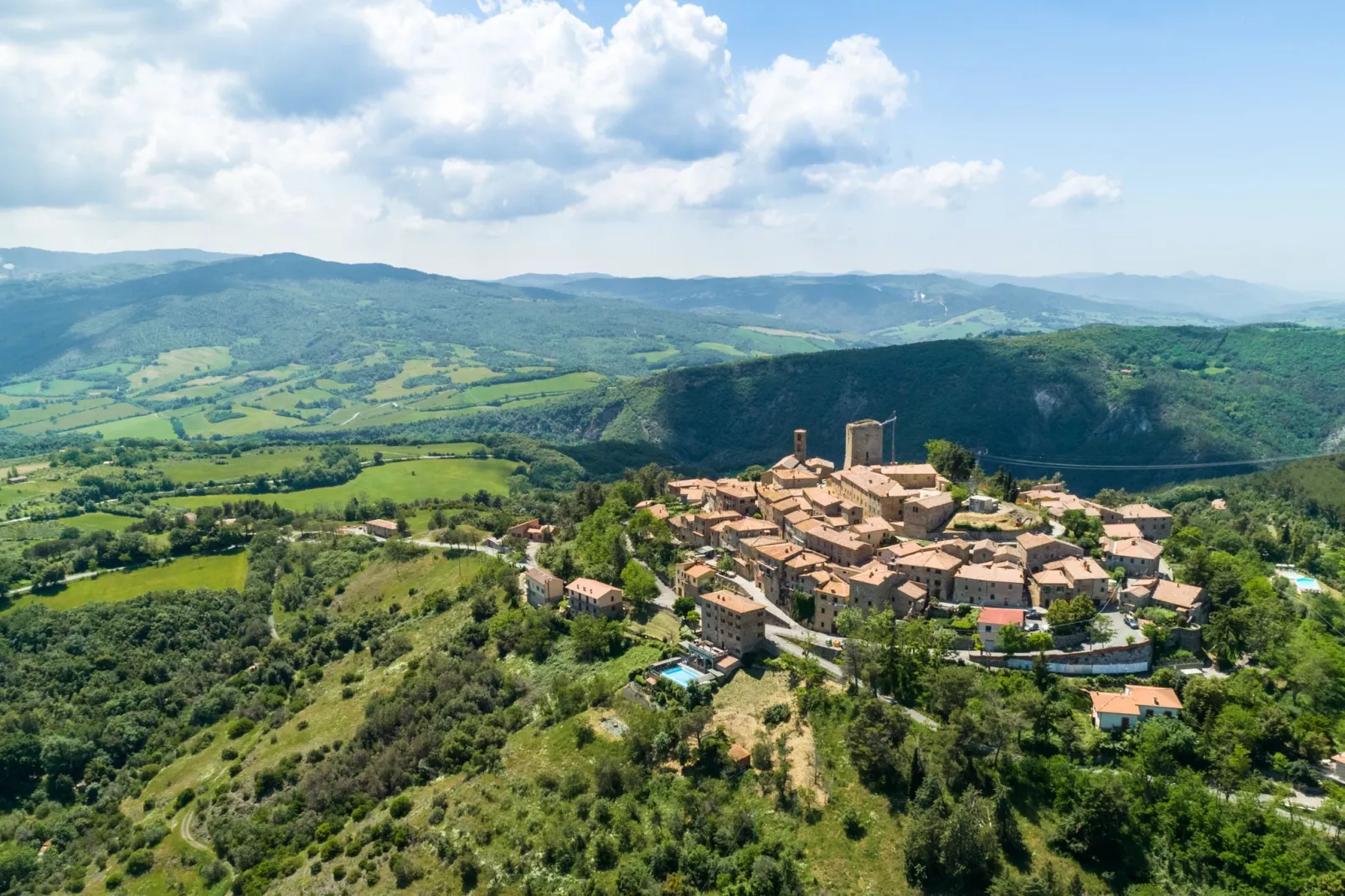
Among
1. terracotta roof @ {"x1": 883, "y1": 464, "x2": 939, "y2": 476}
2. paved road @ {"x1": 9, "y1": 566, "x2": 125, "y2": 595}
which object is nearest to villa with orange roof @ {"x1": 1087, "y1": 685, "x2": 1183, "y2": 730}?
terracotta roof @ {"x1": 883, "y1": 464, "x2": 939, "y2": 476}

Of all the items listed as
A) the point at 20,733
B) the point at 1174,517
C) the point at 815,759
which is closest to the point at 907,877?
the point at 815,759

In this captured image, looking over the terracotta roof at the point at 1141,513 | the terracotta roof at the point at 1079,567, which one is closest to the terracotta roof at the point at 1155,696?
the terracotta roof at the point at 1079,567

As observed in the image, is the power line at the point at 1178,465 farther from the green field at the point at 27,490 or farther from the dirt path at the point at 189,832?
the green field at the point at 27,490

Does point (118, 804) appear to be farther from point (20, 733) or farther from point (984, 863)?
point (984, 863)

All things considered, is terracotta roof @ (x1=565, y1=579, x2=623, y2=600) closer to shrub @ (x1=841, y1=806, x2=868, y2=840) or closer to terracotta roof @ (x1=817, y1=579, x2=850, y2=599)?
terracotta roof @ (x1=817, y1=579, x2=850, y2=599)

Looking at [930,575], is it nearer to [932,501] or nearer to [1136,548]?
[932,501]
